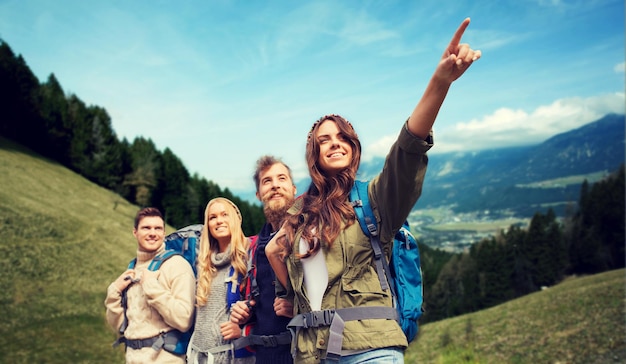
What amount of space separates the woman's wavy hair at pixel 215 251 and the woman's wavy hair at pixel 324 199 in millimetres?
1822

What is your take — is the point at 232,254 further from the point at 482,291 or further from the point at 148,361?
the point at 482,291

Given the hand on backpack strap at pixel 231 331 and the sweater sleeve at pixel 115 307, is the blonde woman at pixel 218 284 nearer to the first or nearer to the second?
the hand on backpack strap at pixel 231 331

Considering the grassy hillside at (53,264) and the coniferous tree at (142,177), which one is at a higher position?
the coniferous tree at (142,177)

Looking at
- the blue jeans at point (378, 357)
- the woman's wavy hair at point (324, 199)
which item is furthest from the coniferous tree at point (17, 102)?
the blue jeans at point (378, 357)

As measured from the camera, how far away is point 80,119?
6144cm

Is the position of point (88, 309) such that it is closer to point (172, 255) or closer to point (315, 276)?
point (172, 255)

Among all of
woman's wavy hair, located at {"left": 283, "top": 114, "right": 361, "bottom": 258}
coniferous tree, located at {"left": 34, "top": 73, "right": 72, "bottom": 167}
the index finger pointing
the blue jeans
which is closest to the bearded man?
woman's wavy hair, located at {"left": 283, "top": 114, "right": 361, "bottom": 258}

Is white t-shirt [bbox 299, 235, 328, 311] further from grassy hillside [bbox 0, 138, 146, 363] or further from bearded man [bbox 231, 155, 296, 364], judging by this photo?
grassy hillside [bbox 0, 138, 146, 363]

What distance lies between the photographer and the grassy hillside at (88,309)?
1552 cm

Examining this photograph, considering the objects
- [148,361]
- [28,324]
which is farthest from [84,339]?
[148,361]

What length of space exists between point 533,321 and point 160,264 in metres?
21.7

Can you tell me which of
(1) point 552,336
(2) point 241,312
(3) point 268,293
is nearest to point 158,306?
(2) point 241,312

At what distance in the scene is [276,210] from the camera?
14.6 ft

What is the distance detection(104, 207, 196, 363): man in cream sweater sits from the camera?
178 inches
